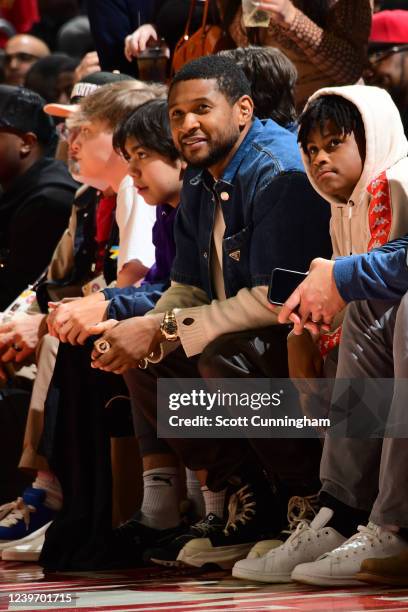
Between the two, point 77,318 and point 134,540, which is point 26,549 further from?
point 77,318

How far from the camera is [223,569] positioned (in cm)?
291

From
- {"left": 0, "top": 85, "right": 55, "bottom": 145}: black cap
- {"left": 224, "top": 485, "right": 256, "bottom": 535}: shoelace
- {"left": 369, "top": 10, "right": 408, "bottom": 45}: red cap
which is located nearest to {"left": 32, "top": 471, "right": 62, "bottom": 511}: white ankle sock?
{"left": 224, "top": 485, "right": 256, "bottom": 535}: shoelace

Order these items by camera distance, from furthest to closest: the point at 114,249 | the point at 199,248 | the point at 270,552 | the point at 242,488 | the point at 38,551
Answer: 1. the point at 114,249
2. the point at 38,551
3. the point at 199,248
4. the point at 242,488
5. the point at 270,552

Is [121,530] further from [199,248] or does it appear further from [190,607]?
[190,607]

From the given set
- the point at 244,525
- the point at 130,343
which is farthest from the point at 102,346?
the point at 244,525

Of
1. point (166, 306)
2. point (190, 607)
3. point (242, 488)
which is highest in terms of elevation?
point (166, 306)

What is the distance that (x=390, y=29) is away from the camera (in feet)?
13.0

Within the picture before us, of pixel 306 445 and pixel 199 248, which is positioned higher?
→ pixel 199 248

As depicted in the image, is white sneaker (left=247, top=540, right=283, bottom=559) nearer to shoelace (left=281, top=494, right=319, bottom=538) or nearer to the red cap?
shoelace (left=281, top=494, right=319, bottom=538)

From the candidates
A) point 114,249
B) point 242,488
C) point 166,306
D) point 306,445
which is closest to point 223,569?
point 242,488

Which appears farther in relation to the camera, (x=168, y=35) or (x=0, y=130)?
(x=0, y=130)

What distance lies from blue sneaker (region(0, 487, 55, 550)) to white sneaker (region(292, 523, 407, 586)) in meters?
1.52

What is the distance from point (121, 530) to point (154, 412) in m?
0.33

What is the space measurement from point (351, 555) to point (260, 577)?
0.31m
